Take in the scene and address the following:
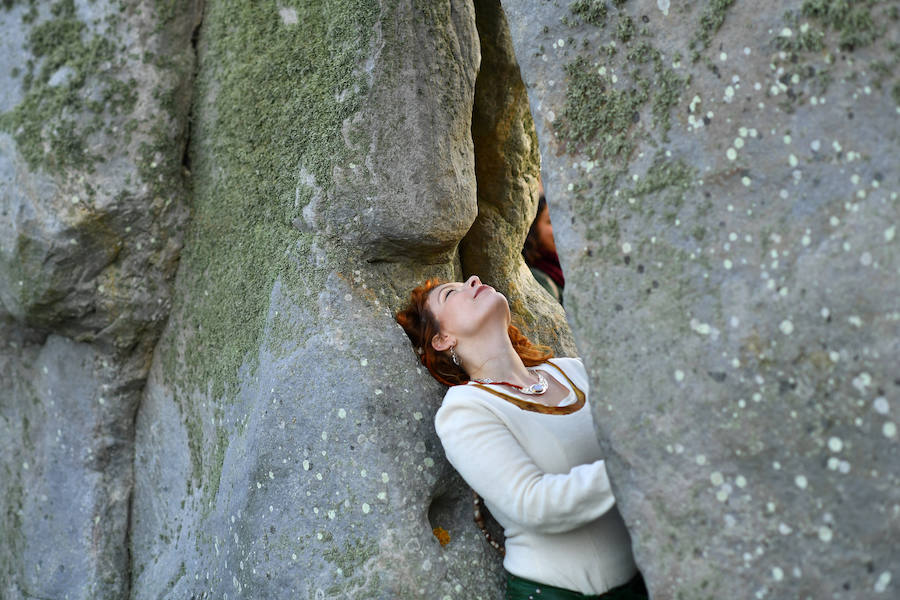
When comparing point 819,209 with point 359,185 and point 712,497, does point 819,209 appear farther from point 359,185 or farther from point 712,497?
point 359,185

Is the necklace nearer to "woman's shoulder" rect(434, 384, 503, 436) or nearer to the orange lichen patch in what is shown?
"woman's shoulder" rect(434, 384, 503, 436)

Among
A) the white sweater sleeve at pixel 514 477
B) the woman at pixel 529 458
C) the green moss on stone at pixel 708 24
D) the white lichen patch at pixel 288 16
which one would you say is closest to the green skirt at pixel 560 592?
the woman at pixel 529 458

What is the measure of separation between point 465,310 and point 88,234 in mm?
1148

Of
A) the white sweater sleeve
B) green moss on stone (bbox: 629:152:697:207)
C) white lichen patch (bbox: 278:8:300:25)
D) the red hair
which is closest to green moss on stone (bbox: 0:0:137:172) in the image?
white lichen patch (bbox: 278:8:300:25)

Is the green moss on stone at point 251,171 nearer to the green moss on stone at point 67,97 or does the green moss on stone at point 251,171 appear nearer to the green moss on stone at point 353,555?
the green moss on stone at point 67,97

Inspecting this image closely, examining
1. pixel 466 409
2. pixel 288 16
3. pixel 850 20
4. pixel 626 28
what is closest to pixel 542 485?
pixel 466 409

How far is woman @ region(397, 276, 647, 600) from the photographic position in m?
1.88

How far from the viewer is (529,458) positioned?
1.97m

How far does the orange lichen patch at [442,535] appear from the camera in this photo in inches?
83.9

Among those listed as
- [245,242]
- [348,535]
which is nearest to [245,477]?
[348,535]

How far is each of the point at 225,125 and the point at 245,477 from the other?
3.37ft

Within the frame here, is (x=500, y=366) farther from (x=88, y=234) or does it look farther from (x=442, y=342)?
(x=88, y=234)

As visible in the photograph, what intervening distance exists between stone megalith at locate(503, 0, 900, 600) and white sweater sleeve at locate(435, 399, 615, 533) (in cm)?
15

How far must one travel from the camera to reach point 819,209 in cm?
154
